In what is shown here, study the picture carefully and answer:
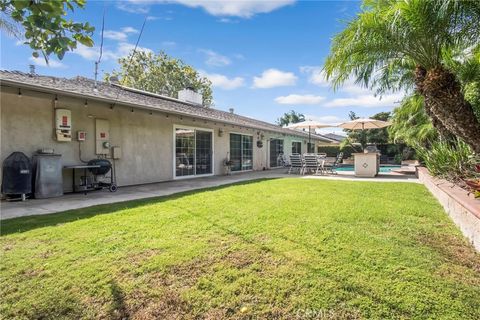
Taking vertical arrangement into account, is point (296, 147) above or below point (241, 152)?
above

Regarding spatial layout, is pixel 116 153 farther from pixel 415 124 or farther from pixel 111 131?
pixel 415 124

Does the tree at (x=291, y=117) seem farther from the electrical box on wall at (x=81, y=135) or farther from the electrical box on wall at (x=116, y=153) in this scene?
the electrical box on wall at (x=81, y=135)

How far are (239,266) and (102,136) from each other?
7998mm

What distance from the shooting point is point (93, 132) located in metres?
9.11

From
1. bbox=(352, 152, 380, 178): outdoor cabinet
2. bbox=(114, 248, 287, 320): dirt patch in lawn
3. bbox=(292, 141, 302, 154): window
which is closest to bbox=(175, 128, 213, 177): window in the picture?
bbox=(352, 152, 380, 178): outdoor cabinet

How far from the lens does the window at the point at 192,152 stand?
12.4 meters

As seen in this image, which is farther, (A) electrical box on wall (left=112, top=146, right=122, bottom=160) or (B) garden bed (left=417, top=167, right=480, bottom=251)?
(A) electrical box on wall (left=112, top=146, right=122, bottom=160)

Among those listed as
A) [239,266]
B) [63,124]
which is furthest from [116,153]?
[239,266]

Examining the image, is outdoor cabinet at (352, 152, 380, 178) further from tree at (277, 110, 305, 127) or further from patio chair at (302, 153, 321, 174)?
tree at (277, 110, 305, 127)

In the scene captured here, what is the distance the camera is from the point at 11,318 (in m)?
2.30

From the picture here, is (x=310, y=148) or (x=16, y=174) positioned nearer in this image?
(x=16, y=174)

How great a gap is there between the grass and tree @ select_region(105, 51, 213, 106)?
32.4 meters

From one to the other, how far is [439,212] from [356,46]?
3760 mm

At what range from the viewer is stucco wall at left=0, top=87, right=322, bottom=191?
287 inches
